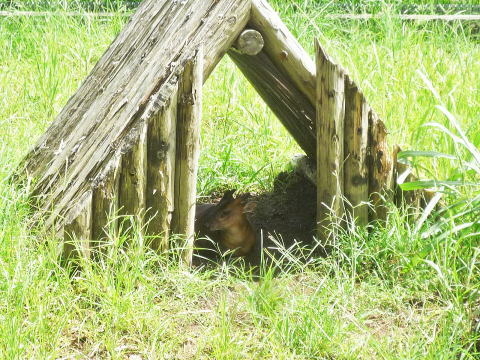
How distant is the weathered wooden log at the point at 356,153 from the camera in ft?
16.2

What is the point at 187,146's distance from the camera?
469 centimetres

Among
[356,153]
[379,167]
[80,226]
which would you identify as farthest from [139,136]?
[379,167]

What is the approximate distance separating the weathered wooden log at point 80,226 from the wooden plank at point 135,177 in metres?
0.17

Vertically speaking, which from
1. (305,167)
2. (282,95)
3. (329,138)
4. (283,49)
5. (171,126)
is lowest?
(305,167)

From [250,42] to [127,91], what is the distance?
69cm

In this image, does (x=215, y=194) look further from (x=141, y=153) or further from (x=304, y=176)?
(x=141, y=153)

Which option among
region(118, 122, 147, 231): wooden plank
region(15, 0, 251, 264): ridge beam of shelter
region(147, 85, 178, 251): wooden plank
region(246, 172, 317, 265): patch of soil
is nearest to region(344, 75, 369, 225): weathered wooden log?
region(246, 172, 317, 265): patch of soil

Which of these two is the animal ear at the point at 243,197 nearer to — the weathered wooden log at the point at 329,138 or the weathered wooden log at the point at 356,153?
the weathered wooden log at the point at 329,138

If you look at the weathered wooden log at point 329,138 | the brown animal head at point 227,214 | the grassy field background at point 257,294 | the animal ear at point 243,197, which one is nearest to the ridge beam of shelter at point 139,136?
the grassy field background at point 257,294

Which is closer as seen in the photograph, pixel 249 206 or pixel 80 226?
pixel 80 226

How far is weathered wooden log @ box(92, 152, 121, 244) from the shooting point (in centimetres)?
455

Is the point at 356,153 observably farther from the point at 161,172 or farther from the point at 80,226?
the point at 80,226

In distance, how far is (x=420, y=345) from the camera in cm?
404

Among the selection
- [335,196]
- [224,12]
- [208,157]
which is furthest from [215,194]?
[224,12]
